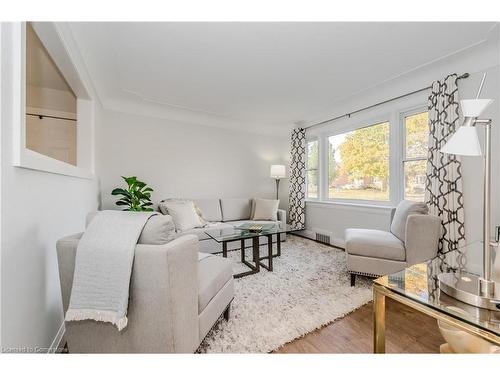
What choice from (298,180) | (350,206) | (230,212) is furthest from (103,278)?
(298,180)

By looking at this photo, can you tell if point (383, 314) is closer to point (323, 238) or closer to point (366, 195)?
point (366, 195)

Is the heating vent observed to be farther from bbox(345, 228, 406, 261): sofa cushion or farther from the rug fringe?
the rug fringe

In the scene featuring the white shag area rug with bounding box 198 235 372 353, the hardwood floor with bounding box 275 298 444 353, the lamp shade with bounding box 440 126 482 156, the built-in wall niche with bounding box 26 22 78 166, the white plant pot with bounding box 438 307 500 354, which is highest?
the built-in wall niche with bounding box 26 22 78 166

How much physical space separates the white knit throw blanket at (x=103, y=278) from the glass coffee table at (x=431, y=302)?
114 cm

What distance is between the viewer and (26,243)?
104 cm

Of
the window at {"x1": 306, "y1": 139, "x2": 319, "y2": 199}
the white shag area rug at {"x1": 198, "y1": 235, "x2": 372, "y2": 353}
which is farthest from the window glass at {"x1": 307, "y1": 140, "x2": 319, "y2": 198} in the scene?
the white shag area rug at {"x1": 198, "y1": 235, "x2": 372, "y2": 353}

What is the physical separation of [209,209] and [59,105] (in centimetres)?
250

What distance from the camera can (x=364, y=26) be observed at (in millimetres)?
1755

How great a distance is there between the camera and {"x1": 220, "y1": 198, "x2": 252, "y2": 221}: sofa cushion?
156 inches

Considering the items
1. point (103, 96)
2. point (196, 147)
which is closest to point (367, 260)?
point (196, 147)

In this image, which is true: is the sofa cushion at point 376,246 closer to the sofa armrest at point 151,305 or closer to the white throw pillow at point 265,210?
the white throw pillow at point 265,210

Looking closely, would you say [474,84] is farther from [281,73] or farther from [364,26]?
[281,73]

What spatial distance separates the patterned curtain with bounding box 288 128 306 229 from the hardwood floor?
104 inches

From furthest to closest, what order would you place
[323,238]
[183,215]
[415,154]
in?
[323,238] < [183,215] < [415,154]
